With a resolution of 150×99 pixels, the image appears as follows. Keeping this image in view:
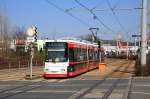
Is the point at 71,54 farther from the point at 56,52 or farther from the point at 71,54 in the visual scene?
the point at 56,52

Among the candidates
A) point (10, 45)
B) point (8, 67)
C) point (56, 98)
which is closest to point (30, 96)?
point (56, 98)

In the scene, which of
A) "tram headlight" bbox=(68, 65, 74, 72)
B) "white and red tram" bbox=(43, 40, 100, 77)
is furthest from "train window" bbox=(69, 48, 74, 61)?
"tram headlight" bbox=(68, 65, 74, 72)

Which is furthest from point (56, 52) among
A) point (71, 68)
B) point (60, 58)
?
point (71, 68)

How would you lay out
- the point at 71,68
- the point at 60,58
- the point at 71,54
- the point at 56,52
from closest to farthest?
the point at 60,58 < the point at 56,52 < the point at 71,54 < the point at 71,68

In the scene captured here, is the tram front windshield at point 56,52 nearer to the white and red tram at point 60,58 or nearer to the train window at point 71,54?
the white and red tram at point 60,58

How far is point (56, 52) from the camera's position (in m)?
34.7

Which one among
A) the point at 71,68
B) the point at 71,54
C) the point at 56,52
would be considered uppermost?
the point at 56,52

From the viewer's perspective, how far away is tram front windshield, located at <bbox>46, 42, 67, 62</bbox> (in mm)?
34562

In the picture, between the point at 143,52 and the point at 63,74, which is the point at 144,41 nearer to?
the point at 143,52

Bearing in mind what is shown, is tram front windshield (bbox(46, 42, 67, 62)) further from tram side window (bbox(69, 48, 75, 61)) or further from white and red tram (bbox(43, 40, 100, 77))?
tram side window (bbox(69, 48, 75, 61))

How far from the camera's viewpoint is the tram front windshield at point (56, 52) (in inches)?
1361

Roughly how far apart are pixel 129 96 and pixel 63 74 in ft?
49.5

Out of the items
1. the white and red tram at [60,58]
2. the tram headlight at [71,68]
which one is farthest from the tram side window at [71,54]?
the tram headlight at [71,68]

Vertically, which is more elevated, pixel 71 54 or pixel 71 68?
pixel 71 54
